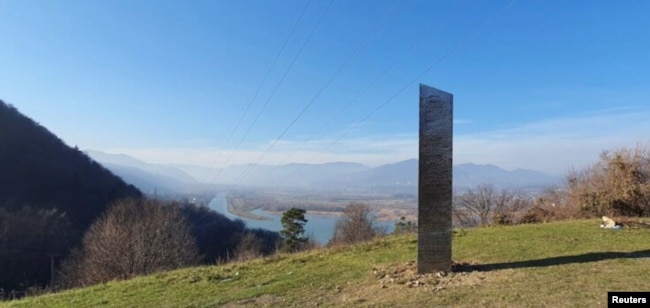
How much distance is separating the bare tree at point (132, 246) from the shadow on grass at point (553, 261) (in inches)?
957

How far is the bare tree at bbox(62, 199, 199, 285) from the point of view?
30125mm

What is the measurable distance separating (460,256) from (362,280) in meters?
2.62

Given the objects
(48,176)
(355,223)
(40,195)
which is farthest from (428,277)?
(48,176)

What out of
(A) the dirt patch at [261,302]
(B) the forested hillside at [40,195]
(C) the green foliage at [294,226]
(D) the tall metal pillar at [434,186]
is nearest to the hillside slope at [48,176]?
(B) the forested hillside at [40,195]

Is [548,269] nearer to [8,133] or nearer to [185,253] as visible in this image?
[185,253]

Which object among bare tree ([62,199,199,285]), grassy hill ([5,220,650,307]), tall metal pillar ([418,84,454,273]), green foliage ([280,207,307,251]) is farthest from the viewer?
green foliage ([280,207,307,251])

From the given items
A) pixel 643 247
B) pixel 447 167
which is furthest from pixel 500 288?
A: pixel 643 247

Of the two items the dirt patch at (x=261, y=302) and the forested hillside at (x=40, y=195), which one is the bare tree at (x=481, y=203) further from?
the forested hillside at (x=40, y=195)

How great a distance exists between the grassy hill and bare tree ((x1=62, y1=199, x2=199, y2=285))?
2077cm

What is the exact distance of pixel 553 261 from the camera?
23.8ft

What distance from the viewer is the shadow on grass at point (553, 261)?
7086 millimetres

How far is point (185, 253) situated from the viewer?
33.6 m
